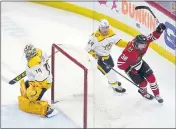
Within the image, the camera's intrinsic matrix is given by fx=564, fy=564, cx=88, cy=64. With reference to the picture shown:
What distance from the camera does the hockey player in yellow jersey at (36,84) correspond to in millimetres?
3818

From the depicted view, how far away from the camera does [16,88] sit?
4398mm

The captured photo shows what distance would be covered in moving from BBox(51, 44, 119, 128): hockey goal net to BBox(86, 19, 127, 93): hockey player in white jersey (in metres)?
0.07

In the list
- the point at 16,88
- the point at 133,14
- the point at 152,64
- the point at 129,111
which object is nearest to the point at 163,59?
the point at 152,64

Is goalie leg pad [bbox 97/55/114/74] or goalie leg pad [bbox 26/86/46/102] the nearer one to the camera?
goalie leg pad [bbox 26/86/46/102]

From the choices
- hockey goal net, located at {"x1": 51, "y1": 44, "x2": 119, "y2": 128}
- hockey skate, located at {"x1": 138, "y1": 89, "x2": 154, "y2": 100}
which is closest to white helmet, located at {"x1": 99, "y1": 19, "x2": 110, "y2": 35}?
hockey goal net, located at {"x1": 51, "y1": 44, "x2": 119, "y2": 128}

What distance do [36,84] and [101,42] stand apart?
0.67 meters

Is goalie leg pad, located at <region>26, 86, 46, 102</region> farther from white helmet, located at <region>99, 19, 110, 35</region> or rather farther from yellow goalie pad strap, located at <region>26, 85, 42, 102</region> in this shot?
white helmet, located at <region>99, 19, 110, 35</region>

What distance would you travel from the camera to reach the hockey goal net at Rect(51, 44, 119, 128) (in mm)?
3592

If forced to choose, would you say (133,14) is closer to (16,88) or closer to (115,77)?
(115,77)

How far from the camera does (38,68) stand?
381 cm

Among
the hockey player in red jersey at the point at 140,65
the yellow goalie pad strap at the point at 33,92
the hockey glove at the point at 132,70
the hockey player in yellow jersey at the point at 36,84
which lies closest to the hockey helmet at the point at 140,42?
the hockey player in red jersey at the point at 140,65

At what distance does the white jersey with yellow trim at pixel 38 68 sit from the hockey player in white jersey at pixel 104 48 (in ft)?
1.58

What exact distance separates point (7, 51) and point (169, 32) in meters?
1.49

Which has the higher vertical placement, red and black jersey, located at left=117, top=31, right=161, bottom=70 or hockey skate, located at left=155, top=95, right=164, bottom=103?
red and black jersey, located at left=117, top=31, right=161, bottom=70
